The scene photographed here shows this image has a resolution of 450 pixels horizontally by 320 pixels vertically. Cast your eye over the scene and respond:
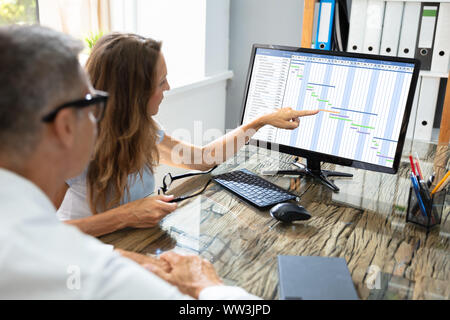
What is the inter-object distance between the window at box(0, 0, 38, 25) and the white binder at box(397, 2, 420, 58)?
5.94 feet

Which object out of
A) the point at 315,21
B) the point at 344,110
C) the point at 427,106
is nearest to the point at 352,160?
the point at 344,110

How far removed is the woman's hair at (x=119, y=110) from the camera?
131 cm

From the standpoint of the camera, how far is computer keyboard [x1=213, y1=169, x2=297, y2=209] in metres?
1.41

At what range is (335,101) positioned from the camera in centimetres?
151

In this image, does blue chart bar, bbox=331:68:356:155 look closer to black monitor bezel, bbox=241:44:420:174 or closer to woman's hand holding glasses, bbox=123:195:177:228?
black monitor bezel, bbox=241:44:420:174

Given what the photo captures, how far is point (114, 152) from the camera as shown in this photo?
1.35 meters

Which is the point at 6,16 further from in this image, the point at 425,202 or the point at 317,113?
the point at 425,202

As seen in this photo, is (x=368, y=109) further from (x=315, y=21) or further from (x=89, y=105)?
(x=315, y=21)

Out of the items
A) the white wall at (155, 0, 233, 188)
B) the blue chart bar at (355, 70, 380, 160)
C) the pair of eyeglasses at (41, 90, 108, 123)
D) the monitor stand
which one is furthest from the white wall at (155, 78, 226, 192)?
the pair of eyeglasses at (41, 90, 108, 123)

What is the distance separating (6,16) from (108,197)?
127cm

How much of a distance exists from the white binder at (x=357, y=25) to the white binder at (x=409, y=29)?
0.19m

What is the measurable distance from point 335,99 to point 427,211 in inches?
17.9

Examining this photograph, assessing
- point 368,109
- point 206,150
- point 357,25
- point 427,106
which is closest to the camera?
point 368,109
